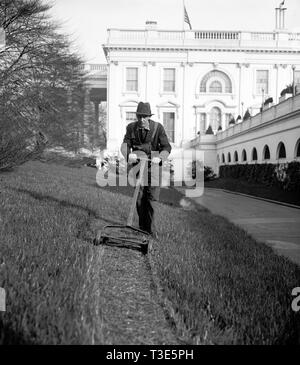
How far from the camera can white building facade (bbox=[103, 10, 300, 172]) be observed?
45.3 metres

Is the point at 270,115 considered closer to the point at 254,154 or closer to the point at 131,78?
the point at 254,154

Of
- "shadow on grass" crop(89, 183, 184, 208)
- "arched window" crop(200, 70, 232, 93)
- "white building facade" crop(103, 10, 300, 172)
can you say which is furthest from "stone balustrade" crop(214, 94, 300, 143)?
"arched window" crop(200, 70, 232, 93)

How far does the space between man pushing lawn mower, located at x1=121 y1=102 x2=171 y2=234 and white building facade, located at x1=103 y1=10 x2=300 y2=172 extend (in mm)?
39688

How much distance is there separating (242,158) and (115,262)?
27747mm

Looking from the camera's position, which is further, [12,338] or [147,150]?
[147,150]

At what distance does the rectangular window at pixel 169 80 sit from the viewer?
46.3m

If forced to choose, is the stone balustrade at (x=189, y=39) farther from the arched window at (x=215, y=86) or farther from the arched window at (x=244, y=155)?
the arched window at (x=244, y=155)

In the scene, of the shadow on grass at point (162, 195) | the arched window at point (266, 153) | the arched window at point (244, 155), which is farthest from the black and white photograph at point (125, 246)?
the arched window at point (244, 155)

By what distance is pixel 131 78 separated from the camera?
152ft

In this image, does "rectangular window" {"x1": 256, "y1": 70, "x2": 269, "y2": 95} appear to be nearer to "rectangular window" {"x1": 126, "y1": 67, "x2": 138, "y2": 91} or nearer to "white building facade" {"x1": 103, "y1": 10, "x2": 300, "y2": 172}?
"white building facade" {"x1": 103, "y1": 10, "x2": 300, "y2": 172}

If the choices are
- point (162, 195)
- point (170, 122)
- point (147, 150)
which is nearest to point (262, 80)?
point (170, 122)

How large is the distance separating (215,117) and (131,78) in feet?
35.9

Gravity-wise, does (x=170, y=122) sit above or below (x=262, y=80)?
below
